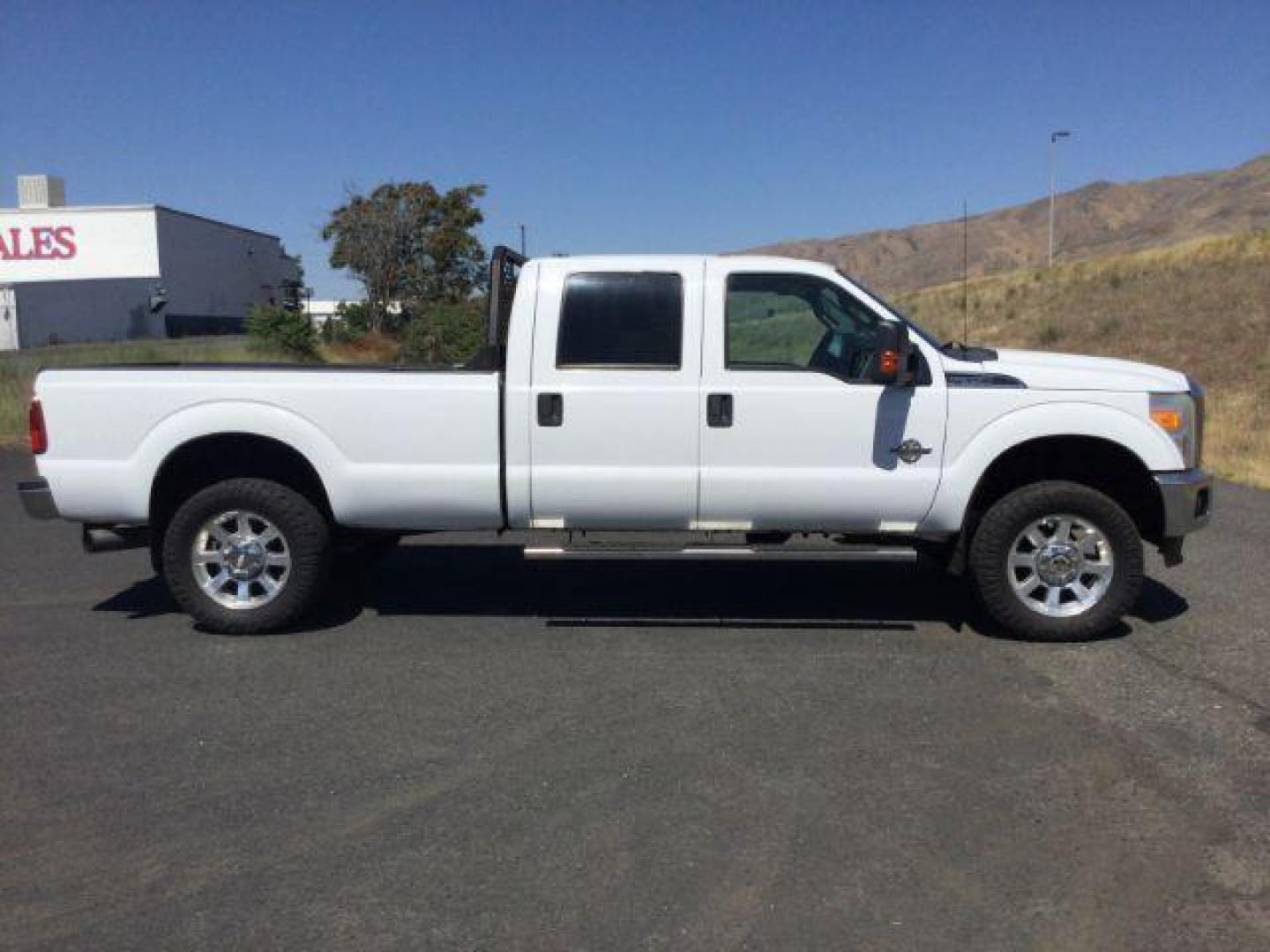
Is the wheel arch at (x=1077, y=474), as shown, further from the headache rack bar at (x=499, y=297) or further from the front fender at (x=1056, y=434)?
the headache rack bar at (x=499, y=297)

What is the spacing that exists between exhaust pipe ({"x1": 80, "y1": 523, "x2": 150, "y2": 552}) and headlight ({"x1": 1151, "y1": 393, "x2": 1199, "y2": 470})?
5689 mm

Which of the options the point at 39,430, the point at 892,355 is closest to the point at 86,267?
the point at 39,430

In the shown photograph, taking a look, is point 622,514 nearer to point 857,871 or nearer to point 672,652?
point 672,652

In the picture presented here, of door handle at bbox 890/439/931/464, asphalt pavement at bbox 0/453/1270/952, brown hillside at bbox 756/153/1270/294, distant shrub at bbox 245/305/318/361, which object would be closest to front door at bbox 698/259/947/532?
door handle at bbox 890/439/931/464

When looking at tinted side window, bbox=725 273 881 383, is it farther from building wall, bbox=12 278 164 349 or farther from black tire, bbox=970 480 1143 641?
building wall, bbox=12 278 164 349

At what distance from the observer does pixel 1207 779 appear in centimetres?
449

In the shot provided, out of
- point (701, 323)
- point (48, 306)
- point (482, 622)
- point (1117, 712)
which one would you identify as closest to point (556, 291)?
point (701, 323)

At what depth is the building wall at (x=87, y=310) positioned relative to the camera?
54.5 meters

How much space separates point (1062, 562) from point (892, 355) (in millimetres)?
1499

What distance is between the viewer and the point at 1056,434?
618 centimetres

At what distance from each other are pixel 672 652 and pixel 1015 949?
3036mm

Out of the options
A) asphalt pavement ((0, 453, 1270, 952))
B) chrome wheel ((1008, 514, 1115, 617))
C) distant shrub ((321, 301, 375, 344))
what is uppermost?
distant shrub ((321, 301, 375, 344))

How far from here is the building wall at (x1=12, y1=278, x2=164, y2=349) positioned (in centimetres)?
5447

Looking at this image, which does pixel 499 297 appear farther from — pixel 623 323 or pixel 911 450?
pixel 911 450
